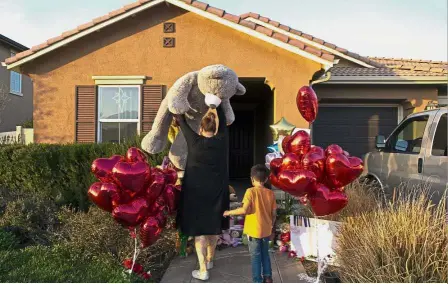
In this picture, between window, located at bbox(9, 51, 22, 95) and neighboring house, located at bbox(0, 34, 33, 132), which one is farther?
window, located at bbox(9, 51, 22, 95)

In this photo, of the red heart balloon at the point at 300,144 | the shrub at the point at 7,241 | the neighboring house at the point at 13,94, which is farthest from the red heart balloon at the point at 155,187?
the neighboring house at the point at 13,94

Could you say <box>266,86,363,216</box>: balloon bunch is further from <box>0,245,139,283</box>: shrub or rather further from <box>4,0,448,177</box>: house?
<box>4,0,448,177</box>: house

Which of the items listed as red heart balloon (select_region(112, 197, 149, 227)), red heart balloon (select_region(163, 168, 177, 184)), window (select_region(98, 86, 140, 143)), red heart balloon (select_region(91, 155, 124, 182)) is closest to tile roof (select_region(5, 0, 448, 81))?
window (select_region(98, 86, 140, 143))

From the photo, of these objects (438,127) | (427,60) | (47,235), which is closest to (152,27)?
(47,235)

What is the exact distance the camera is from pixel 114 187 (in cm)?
371

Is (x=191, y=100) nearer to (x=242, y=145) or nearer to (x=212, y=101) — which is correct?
(x=212, y=101)

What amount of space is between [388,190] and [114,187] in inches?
173

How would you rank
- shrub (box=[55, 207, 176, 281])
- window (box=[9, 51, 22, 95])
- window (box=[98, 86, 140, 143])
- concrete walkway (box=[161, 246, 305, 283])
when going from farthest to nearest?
window (box=[9, 51, 22, 95]), window (box=[98, 86, 140, 143]), shrub (box=[55, 207, 176, 281]), concrete walkway (box=[161, 246, 305, 283])

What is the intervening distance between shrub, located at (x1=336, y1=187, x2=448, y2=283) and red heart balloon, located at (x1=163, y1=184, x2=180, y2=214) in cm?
184

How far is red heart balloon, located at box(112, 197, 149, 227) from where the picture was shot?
3705 millimetres

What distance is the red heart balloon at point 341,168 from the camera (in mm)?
3703

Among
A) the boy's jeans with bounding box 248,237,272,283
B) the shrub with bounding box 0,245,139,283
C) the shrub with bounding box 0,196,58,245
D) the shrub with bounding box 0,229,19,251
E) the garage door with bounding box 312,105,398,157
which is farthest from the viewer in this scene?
the garage door with bounding box 312,105,398,157

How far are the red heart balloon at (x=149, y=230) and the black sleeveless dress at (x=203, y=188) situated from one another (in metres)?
0.32

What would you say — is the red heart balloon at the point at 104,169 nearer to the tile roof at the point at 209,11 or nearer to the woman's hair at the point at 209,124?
the woman's hair at the point at 209,124
